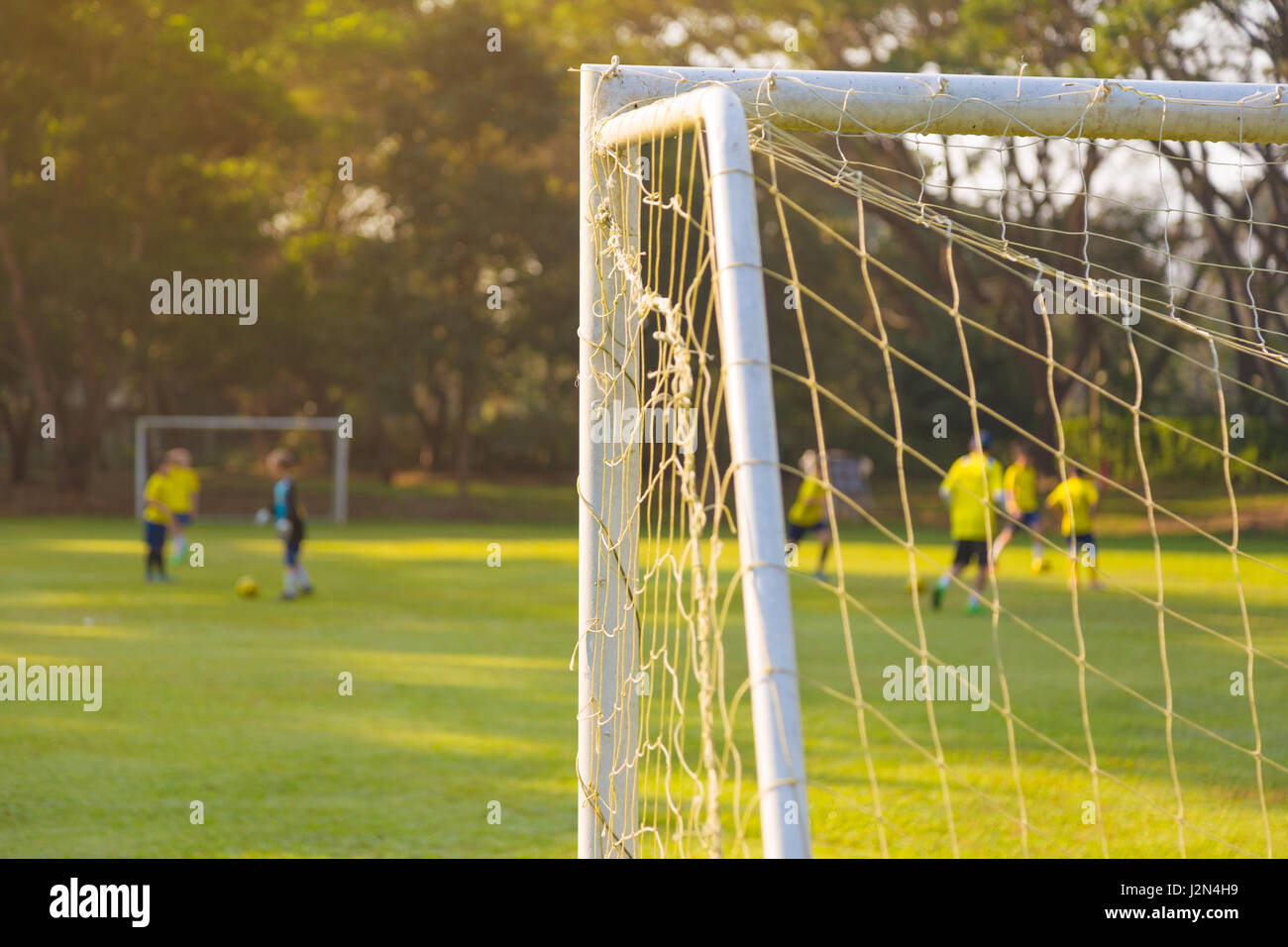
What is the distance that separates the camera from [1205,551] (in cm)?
2364

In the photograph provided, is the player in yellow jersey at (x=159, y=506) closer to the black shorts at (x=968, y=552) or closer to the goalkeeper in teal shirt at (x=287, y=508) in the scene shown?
the goalkeeper in teal shirt at (x=287, y=508)

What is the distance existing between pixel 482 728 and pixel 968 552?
6.89m

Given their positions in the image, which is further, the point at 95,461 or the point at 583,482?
the point at 95,461

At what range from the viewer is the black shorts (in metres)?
13.5

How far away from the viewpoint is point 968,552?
1358 centimetres

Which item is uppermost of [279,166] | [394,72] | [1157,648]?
[394,72]

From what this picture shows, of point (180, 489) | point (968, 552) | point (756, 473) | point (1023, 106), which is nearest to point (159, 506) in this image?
point (180, 489)

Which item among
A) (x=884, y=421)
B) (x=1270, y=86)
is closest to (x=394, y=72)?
(x=884, y=421)

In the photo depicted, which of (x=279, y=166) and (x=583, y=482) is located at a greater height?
(x=279, y=166)

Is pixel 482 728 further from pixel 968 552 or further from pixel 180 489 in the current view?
pixel 180 489
